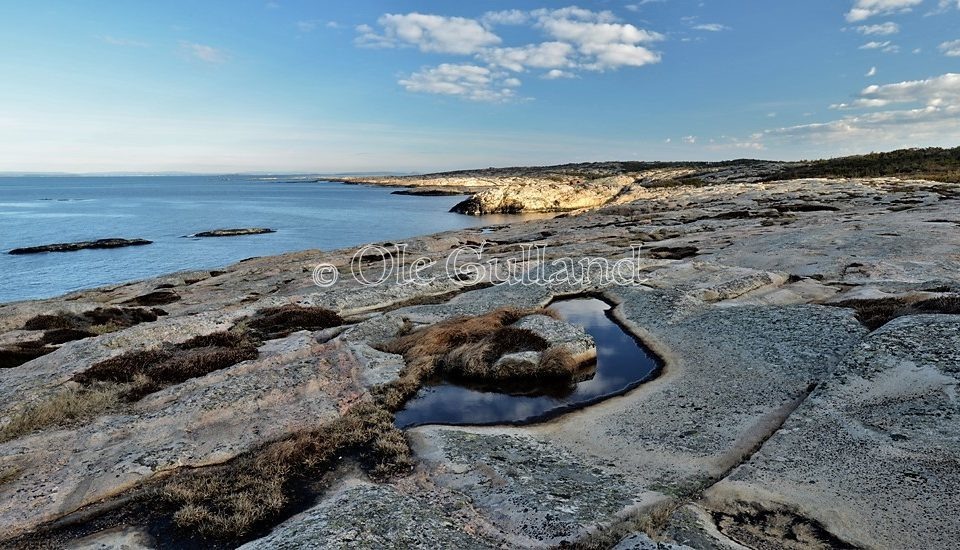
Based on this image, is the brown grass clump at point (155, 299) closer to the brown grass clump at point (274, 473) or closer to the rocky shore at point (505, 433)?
the rocky shore at point (505, 433)

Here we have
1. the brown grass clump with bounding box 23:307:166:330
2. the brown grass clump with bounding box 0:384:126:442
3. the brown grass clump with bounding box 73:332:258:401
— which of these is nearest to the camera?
the brown grass clump with bounding box 0:384:126:442

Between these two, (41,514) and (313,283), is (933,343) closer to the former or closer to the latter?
(41,514)

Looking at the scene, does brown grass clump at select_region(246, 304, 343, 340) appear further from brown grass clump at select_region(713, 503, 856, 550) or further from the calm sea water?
the calm sea water

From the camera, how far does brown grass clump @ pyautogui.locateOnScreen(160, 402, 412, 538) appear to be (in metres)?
12.4

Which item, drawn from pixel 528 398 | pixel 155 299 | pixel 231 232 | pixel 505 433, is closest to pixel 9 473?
pixel 505 433

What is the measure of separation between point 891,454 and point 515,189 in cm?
12873

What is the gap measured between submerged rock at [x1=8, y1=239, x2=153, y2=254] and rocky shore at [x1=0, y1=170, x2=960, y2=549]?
200 feet

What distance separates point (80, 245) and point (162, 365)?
266ft

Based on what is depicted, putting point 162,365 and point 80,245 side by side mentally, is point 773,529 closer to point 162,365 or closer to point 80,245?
point 162,365

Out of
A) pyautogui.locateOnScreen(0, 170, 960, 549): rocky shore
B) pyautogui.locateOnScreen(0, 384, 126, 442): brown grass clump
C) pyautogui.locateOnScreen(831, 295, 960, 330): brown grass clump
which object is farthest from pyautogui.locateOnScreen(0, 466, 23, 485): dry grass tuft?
pyautogui.locateOnScreen(831, 295, 960, 330): brown grass clump

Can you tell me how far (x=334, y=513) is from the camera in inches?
469

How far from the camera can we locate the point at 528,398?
66.2 ft

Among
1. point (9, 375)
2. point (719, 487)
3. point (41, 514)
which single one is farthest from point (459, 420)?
point (9, 375)

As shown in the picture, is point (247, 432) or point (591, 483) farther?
point (247, 432)
